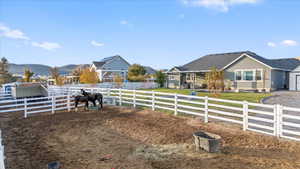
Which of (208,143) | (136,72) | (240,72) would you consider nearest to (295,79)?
(240,72)

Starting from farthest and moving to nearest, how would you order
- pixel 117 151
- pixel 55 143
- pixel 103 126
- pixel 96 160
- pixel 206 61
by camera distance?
pixel 206 61
pixel 103 126
pixel 55 143
pixel 117 151
pixel 96 160

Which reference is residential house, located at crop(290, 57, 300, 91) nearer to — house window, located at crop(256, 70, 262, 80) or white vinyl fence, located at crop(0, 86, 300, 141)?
house window, located at crop(256, 70, 262, 80)

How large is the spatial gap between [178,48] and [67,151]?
1105 inches

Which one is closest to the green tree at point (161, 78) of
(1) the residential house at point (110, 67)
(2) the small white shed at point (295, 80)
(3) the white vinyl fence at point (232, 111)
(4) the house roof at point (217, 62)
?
(4) the house roof at point (217, 62)

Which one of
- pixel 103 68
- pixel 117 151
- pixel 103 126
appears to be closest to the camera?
pixel 117 151

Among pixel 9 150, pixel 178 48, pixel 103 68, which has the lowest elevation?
pixel 9 150

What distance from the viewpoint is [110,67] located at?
141 feet

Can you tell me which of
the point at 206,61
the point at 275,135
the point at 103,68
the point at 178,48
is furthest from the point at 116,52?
the point at 275,135

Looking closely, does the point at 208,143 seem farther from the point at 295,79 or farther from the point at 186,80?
the point at 186,80

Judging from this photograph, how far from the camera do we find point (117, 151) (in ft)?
16.7

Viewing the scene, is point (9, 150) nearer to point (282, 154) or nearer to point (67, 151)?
point (67, 151)

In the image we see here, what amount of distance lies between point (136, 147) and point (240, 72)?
22520 mm

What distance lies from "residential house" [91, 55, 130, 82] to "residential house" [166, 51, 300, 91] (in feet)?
52.8

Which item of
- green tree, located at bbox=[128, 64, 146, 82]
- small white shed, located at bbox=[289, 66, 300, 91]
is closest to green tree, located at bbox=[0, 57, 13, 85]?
green tree, located at bbox=[128, 64, 146, 82]
